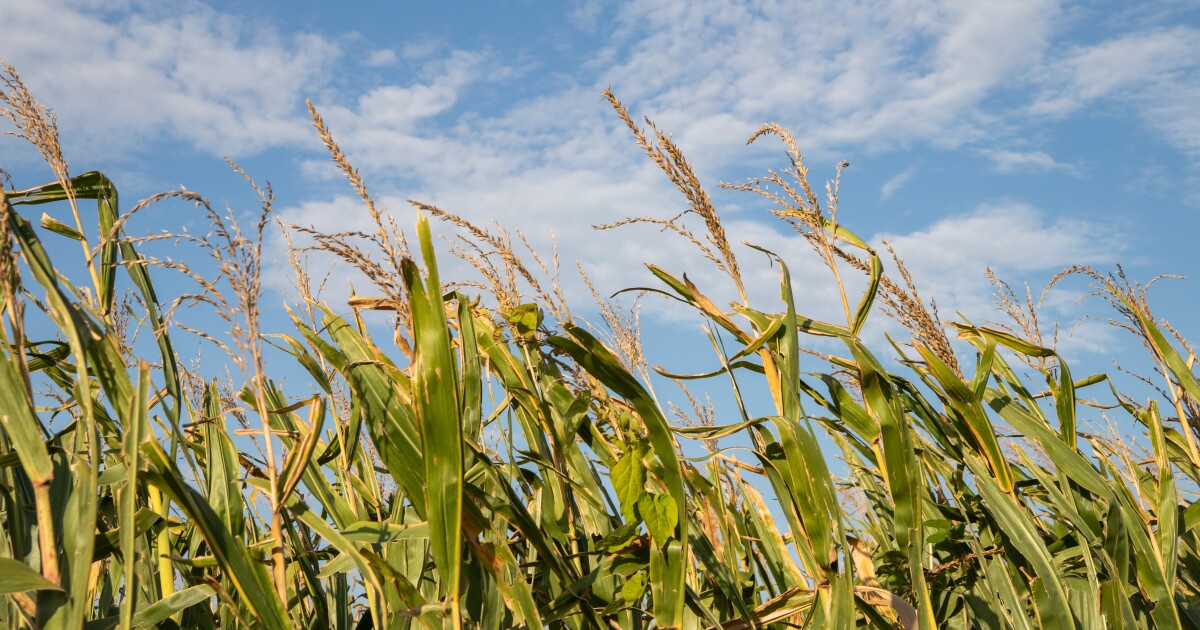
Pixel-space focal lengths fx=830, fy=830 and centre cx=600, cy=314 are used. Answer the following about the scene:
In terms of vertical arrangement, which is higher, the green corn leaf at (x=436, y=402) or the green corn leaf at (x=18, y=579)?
the green corn leaf at (x=436, y=402)

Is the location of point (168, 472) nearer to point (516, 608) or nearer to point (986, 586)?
point (516, 608)

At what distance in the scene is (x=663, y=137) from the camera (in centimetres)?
175

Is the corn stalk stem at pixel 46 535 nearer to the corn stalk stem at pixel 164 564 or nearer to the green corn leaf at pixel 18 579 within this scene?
the green corn leaf at pixel 18 579

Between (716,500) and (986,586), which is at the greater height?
(716,500)

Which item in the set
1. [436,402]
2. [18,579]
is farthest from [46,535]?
[436,402]

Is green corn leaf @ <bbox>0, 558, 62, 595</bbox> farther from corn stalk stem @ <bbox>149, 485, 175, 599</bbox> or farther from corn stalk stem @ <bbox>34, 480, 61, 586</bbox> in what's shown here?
corn stalk stem @ <bbox>149, 485, 175, 599</bbox>

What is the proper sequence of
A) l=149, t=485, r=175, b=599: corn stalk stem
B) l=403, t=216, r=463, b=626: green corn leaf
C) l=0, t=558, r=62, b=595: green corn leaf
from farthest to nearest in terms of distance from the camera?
l=149, t=485, r=175, b=599: corn stalk stem, l=403, t=216, r=463, b=626: green corn leaf, l=0, t=558, r=62, b=595: green corn leaf

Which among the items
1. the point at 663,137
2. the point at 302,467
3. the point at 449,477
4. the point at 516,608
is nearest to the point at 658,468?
the point at 516,608

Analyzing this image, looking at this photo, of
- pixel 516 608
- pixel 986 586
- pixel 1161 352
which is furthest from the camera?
pixel 1161 352

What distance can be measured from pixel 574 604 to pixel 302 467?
1.65 feet

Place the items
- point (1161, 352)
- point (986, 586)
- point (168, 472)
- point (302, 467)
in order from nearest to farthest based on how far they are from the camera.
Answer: point (168, 472), point (302, 467), point (986, 586), point (1161, 352)

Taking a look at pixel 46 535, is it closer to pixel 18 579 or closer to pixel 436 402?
pixel 18 579

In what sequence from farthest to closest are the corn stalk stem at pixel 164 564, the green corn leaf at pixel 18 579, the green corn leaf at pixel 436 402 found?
the corn stalk stem at pixel 164 564
the green corn leaf at pixel 436 402
the green corn leaf at pixel 18 579

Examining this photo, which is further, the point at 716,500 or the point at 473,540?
the point at 716,500
